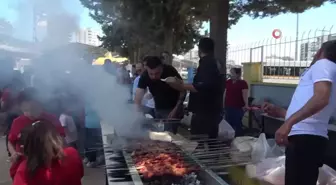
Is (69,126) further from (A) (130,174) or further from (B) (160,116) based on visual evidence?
(A) (130,174)

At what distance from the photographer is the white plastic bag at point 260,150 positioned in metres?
3.33

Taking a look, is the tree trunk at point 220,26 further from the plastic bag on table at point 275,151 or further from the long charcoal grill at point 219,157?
the plastic bag on table at point 275,151

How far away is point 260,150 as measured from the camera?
3.38m

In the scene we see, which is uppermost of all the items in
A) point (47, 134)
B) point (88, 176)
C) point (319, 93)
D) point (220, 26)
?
point (220, 26)

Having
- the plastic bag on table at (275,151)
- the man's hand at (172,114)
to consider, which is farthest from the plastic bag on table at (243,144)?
the man's hand at (172,114)

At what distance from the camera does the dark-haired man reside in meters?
4.21

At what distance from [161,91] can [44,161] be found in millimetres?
2856

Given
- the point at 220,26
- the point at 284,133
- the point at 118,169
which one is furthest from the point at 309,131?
the point at 220,26

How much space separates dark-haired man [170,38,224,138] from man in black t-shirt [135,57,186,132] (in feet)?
1.25

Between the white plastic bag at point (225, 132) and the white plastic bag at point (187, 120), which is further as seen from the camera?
the white plastic bag at point (187, 120)

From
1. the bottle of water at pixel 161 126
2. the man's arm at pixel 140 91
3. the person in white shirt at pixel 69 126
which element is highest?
the man's arm at pixel 140 91

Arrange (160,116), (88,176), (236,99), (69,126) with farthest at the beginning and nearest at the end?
(236,99) → (88,176) → (69,126) → (160,116)

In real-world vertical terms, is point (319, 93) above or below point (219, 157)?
above

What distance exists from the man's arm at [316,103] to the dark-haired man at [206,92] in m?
1.82
